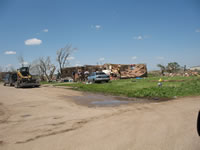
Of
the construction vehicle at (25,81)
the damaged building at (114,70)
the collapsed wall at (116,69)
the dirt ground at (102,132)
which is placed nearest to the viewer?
the dirt ground at (102,132)

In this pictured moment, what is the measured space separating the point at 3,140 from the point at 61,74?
32.0 metres

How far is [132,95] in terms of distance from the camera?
11453 millimetres

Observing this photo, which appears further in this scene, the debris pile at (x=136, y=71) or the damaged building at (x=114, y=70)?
the debris pile at (x=136, y=71)

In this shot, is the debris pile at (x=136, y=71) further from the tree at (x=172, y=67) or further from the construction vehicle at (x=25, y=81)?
the construction vehicle at (x=25, y=81)

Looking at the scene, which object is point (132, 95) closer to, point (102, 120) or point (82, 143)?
point (102, 120)

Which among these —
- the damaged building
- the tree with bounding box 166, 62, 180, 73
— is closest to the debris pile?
the damaged building

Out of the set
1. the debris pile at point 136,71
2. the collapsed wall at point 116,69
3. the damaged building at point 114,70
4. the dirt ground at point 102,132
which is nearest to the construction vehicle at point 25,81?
the damaged building at point 114,70

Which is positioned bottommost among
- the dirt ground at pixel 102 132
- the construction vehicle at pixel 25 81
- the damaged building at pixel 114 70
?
the dirt ground at pixel 102 132

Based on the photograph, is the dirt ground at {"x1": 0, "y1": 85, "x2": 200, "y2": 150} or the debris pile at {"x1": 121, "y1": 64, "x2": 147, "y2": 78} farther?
the debris pile at {"x1": 121, "y1": 64, "x2": 147, "y2": 78}

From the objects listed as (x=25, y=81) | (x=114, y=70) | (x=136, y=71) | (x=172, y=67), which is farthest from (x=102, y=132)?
(x=172, y=67)

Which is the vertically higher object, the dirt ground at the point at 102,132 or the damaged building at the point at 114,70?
the damaged building at the point at 114,70

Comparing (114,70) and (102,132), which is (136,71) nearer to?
(114,70)

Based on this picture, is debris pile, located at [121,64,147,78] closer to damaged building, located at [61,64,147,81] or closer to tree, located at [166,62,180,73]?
damaged building, located at [61,64,147,81]

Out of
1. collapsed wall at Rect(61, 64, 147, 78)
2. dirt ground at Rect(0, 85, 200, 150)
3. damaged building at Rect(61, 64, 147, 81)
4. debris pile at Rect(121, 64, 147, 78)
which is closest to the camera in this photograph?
dirt ground at Rect(0, 85, 200, 150)
